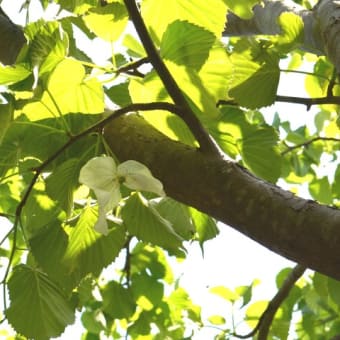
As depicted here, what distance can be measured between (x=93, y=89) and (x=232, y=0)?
0.57ft

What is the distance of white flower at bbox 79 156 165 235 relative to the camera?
1.95 ft

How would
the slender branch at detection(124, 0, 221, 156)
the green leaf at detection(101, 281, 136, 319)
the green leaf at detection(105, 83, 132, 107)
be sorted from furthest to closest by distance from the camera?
the green leaf at detection(101, 281, 136, 319)
the green leaf at detection(105, 83, 132, 107)
the slender branch at detection(124, 0, 221, 156)

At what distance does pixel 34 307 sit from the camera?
792mm

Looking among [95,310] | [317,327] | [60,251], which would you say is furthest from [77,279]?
[317,327]

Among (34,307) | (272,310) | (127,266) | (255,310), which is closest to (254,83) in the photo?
(34,307)

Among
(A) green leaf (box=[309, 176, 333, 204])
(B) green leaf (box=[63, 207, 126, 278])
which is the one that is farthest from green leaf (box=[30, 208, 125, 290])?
(A) green leaf (box=[309, 176, 333, 204])

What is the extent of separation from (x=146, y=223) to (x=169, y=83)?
0.23 metres

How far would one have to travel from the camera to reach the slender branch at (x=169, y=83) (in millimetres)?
528

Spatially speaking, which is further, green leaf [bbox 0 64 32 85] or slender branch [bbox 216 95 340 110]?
slender branch [bbox 216 95 340 110]

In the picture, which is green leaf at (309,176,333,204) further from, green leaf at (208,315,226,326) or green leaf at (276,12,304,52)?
Answer: green leaf at (276,12,304,52)

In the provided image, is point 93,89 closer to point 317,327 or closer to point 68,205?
point 68,205

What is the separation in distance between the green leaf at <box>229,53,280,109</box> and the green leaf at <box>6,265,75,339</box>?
345 millimetres

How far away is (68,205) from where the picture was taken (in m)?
0.75

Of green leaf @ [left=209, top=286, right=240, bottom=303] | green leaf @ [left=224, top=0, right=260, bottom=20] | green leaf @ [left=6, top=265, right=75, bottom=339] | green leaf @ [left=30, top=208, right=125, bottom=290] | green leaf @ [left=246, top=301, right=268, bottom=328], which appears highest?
green leaf @ [left=224, top=0, right=260, bottom=20]
